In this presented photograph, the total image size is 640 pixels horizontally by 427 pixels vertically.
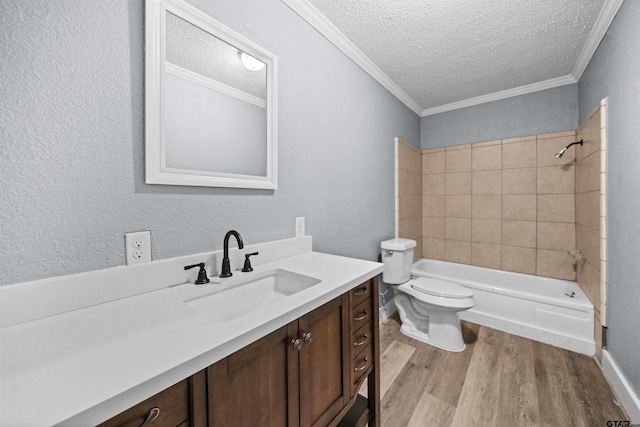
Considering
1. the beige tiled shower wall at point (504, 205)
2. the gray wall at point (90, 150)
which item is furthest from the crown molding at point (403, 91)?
the beige tiled shower wall at point (504, 205)

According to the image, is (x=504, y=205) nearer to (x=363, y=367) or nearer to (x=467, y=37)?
(x=467, y=37)

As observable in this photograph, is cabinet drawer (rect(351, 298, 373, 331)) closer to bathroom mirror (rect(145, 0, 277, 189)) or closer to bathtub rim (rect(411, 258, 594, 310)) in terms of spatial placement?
bathroom mirror (rect(145, 0, 277, 189))

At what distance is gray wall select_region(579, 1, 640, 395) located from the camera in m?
1.35

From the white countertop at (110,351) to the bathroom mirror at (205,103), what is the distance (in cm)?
48

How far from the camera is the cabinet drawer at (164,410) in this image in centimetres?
46

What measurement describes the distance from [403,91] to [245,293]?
2617 millimetres

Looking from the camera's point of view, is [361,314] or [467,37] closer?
[361,314]

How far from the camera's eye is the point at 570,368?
1772 millimetres

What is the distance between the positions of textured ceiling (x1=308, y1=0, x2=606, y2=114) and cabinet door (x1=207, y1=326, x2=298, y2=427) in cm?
183

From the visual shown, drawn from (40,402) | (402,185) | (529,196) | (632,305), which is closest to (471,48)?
(402,185)

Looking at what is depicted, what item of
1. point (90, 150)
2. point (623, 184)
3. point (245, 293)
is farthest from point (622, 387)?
point (90, 150)

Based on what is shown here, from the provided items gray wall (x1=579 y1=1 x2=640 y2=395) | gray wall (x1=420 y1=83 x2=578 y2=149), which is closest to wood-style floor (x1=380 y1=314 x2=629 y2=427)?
gray wall (x1=579 y1=1 x2=640 y2=395)

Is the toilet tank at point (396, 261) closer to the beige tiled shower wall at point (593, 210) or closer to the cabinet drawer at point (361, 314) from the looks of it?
the cabinet drawer at point (361, 314)

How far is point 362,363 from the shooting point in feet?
3.87
